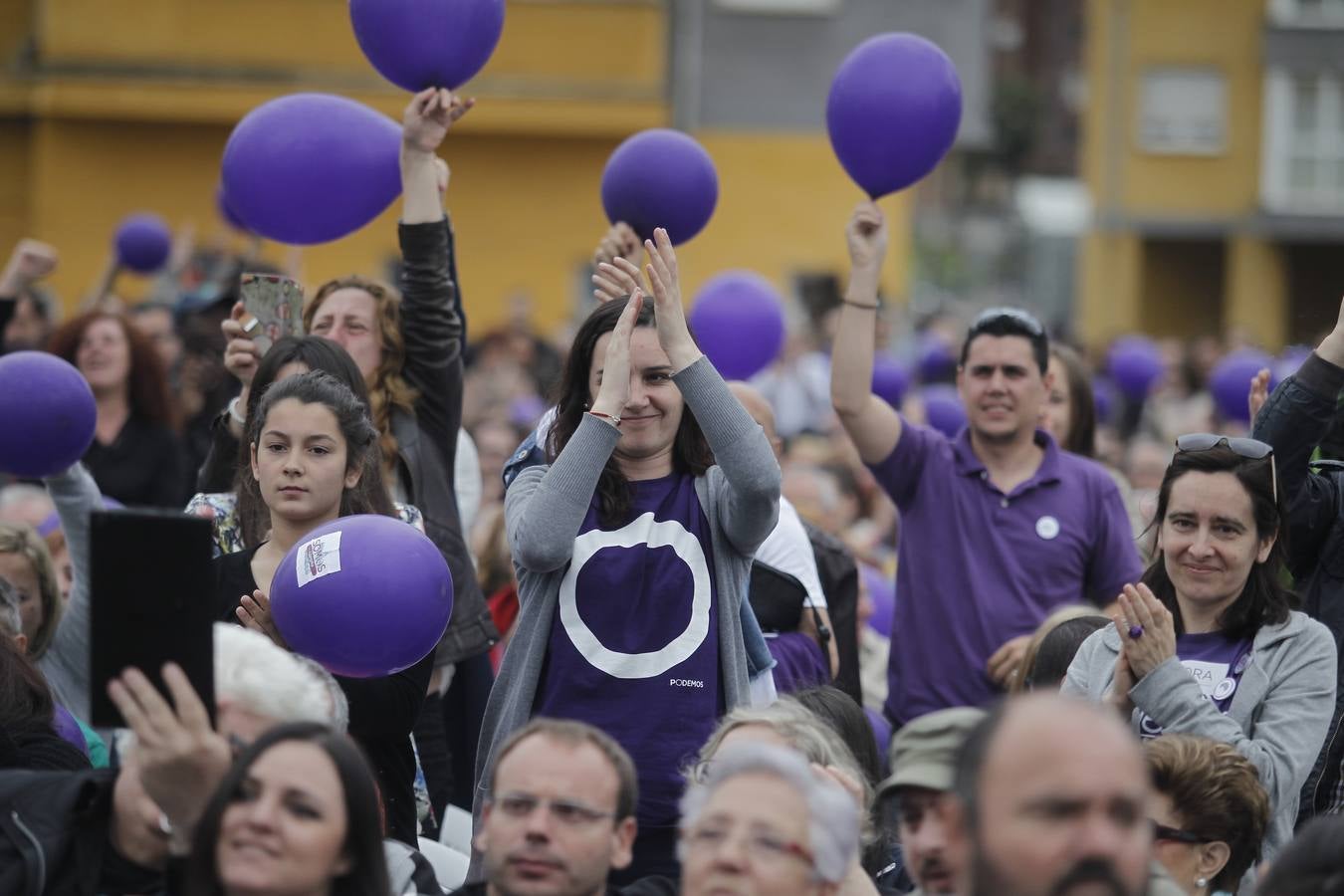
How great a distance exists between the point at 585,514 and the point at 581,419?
24 centimetres

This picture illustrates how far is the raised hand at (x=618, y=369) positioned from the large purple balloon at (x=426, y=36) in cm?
177

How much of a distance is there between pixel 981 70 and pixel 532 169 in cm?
546

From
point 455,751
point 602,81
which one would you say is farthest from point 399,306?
point 602,81

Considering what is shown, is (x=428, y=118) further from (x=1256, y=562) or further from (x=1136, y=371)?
(x=1136, y=371)

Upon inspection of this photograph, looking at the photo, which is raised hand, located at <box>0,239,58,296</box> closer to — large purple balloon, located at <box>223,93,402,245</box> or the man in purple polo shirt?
large purple balloon, located at <box>223,93,402,245</box>

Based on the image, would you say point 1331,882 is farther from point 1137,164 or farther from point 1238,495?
point 1137,164

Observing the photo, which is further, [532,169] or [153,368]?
[532,169]

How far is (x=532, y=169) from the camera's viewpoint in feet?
74.9

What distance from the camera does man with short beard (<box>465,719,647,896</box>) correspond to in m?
3.48

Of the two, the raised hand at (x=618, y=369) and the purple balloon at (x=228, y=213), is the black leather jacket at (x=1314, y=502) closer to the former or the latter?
the raised hand at (x=618, y=369)

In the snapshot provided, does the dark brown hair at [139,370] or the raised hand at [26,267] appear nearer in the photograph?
the raised hand at [26,267]

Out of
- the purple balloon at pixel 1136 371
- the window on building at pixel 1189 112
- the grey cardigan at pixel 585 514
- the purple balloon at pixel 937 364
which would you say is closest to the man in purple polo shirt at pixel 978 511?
the grey cardigan at pixel 585 514

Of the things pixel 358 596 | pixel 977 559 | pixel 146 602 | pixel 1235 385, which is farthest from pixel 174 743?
pixel 1235 385

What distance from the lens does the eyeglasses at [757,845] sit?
3.32 metres
